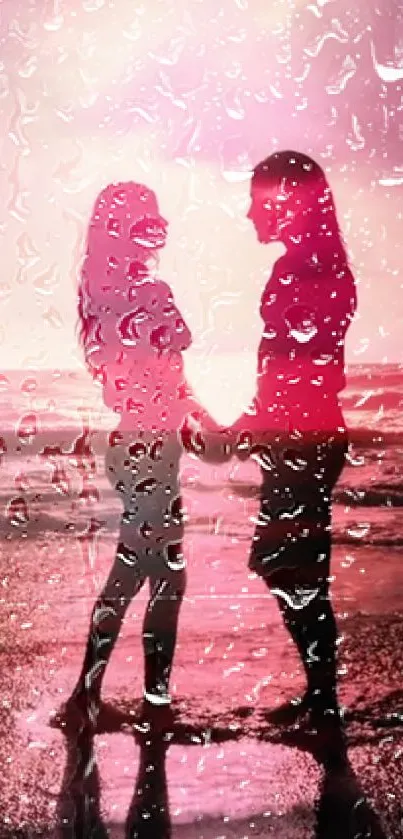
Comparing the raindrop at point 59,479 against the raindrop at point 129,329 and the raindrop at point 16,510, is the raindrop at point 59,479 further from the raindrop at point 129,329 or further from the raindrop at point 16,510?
the raindrop at point 129,329

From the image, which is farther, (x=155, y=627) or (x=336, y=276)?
(x=155, y=627)

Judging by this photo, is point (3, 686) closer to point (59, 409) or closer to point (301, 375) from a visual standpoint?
point (59, 409)

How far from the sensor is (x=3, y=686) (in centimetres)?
163

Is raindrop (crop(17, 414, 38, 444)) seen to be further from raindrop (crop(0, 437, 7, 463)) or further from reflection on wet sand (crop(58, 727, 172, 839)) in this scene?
reflection on wet sand (crop(58, 727, 172, 839))

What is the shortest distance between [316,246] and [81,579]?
1.15 meters

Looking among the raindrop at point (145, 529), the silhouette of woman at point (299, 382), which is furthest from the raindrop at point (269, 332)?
the raindrop at point (145, 529)

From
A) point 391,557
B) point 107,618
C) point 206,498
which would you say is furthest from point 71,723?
point 391,557

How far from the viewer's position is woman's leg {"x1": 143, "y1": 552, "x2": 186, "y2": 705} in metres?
1.43

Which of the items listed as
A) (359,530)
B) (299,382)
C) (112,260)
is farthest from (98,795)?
(359,530)

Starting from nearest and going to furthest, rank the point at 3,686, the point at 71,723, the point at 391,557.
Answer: the point at 71,723
the point at 3,686
the point at 391,557

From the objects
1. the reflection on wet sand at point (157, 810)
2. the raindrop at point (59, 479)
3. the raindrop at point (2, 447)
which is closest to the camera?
the reflection on wet sand at point (157, 810)

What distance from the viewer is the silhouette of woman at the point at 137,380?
1350 millimetres

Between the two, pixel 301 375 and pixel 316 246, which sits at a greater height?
pixel 316 246

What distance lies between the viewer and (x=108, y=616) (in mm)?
1453
